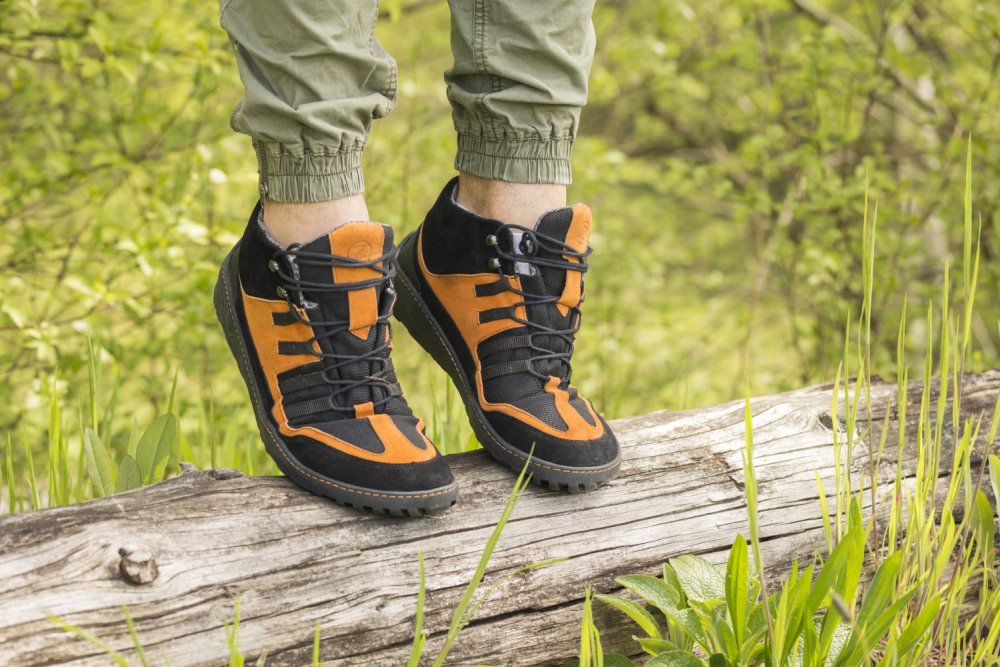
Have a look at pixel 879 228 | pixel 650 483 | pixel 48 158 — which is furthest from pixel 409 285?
pixel 879 228

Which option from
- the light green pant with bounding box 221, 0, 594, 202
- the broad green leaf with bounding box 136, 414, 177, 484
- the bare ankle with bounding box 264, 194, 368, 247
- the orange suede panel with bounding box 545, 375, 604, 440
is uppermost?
the light green pant with bounding box 221, 0, 594, 202

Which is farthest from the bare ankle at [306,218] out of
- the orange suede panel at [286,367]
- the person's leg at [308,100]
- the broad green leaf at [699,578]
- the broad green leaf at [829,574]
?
the broad green leaf at [829,574]

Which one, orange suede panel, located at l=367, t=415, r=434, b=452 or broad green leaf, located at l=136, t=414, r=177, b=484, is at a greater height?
orange suede panel, located at l=367, t=415, r=434, b=452

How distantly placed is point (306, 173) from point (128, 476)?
0.57m

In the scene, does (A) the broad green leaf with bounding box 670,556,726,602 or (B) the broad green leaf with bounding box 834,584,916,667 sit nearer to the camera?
(B) the broad green leaf with bounding box 834,584,916,667

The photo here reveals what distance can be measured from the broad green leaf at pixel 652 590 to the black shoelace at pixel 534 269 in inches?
13.9

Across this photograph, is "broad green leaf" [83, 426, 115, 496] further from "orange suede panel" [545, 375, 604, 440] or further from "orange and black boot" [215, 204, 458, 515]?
"orange suede panel" [545, 375, 604, 440]

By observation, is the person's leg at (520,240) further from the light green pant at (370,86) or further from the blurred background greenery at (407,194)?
the blurred background greenery at (407,194)

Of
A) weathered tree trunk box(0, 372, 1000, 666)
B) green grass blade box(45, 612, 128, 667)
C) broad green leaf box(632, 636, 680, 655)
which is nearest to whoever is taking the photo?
green grass blade box(45, 612, 128, 667)

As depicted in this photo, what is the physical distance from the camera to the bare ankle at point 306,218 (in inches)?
54.9

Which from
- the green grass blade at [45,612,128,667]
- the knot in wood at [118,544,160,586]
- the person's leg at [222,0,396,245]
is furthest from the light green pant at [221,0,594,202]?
the green grass blade at [45,612,128,667]

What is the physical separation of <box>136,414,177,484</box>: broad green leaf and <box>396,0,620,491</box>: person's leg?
48 cm

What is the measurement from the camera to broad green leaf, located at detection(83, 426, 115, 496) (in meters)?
1.45

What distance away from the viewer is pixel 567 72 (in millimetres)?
1499
